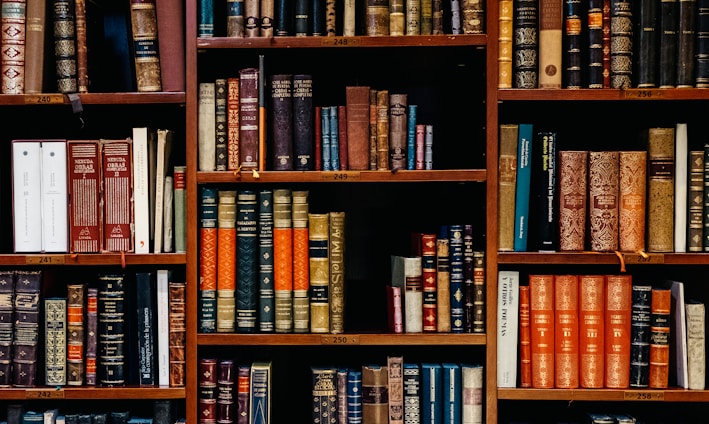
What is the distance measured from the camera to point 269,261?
1835 mm

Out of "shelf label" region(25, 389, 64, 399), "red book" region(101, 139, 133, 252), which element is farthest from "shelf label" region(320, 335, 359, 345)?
"shelf label" region(25, 389, 64, 399)

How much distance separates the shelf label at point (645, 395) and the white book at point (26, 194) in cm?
162

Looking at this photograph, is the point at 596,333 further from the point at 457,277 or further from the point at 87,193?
the point at 87,193

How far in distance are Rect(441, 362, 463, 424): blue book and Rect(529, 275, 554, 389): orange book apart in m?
0.20

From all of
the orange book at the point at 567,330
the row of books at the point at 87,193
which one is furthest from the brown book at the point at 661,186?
the row of books at the point at 87,193

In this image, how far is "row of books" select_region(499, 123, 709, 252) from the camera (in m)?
1.80

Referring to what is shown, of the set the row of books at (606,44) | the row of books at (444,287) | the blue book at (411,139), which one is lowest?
the row of books at (444,287)

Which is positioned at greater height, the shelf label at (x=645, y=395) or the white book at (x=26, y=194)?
the white book at (x=26, y=194)

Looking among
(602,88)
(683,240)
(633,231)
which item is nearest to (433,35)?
(602,88)

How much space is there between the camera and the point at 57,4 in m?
1.82

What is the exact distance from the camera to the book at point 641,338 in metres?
1.80

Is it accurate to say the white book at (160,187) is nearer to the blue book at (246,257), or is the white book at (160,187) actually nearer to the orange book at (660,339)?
the blue book at (246,257)

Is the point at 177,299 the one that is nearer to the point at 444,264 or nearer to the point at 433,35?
the point at 444,264

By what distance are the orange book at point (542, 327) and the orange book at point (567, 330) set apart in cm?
2
